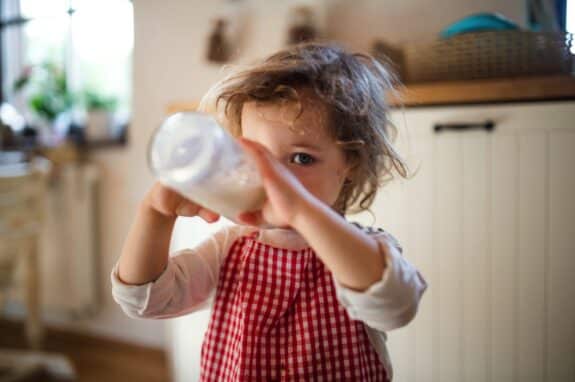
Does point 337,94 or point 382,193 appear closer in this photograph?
point 337,94

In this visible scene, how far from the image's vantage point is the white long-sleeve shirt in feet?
1.21

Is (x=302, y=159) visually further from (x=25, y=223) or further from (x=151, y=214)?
(x=25, y=223)

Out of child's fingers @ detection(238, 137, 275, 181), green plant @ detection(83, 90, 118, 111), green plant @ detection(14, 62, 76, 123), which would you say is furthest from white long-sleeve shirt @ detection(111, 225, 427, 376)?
green plant @ detection(14, 62, 76, 123)

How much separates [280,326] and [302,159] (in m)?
0.17

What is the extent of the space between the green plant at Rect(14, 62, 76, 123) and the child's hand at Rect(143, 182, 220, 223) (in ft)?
Result: 4.84

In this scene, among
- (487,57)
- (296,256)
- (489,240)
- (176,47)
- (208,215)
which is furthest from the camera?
(176,47)

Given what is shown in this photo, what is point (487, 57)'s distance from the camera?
0.77 meters

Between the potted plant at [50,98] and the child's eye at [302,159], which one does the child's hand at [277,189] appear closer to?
the child's eye at [302,159]

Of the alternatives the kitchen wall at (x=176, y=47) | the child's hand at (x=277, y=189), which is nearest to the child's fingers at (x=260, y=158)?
the child's hand at (x=277, y=189)

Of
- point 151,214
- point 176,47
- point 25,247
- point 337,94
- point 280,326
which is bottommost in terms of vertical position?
point 25,247

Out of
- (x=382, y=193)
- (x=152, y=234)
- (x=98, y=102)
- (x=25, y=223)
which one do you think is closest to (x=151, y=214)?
(x=152, y=234)

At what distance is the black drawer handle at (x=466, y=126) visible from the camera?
0.68m

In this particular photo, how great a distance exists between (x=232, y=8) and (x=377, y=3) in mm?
397

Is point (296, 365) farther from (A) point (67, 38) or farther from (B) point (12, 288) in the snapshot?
(A) point (67, 38)
